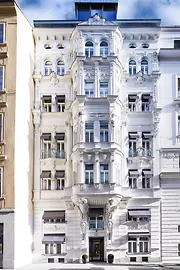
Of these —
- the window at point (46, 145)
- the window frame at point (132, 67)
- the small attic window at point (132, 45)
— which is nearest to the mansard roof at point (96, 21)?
the small attic window at point (132, 45)

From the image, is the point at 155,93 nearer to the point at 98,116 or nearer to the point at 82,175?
the point at 98,116

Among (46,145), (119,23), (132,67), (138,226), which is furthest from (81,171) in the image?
(119,23)

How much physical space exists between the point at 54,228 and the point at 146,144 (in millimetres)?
9704

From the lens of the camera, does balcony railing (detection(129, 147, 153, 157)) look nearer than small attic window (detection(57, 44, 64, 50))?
Yes

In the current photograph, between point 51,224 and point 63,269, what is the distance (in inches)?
264

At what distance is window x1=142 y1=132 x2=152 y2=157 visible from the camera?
145 ft

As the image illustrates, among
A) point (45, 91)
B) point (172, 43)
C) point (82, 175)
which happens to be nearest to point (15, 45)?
point (45, 91)

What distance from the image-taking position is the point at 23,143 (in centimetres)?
4116

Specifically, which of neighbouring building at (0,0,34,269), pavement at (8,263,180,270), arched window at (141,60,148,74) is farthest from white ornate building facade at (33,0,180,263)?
pavement at (8,263,180,270)

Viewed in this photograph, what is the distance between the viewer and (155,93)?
45.0m

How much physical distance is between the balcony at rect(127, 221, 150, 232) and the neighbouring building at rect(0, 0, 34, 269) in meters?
7.51

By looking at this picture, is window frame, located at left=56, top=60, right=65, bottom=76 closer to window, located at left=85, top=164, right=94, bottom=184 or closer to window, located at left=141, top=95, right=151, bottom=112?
window, located at left=141, top=95, right=151, bottom=112

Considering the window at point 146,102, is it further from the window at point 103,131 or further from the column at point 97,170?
the column at point 97,170

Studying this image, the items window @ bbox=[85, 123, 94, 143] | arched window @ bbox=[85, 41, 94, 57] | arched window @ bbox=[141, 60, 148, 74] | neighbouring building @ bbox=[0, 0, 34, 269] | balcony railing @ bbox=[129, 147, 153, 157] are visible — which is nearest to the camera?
neighbouring building @ bbox=[0, 0, 34, 269]
